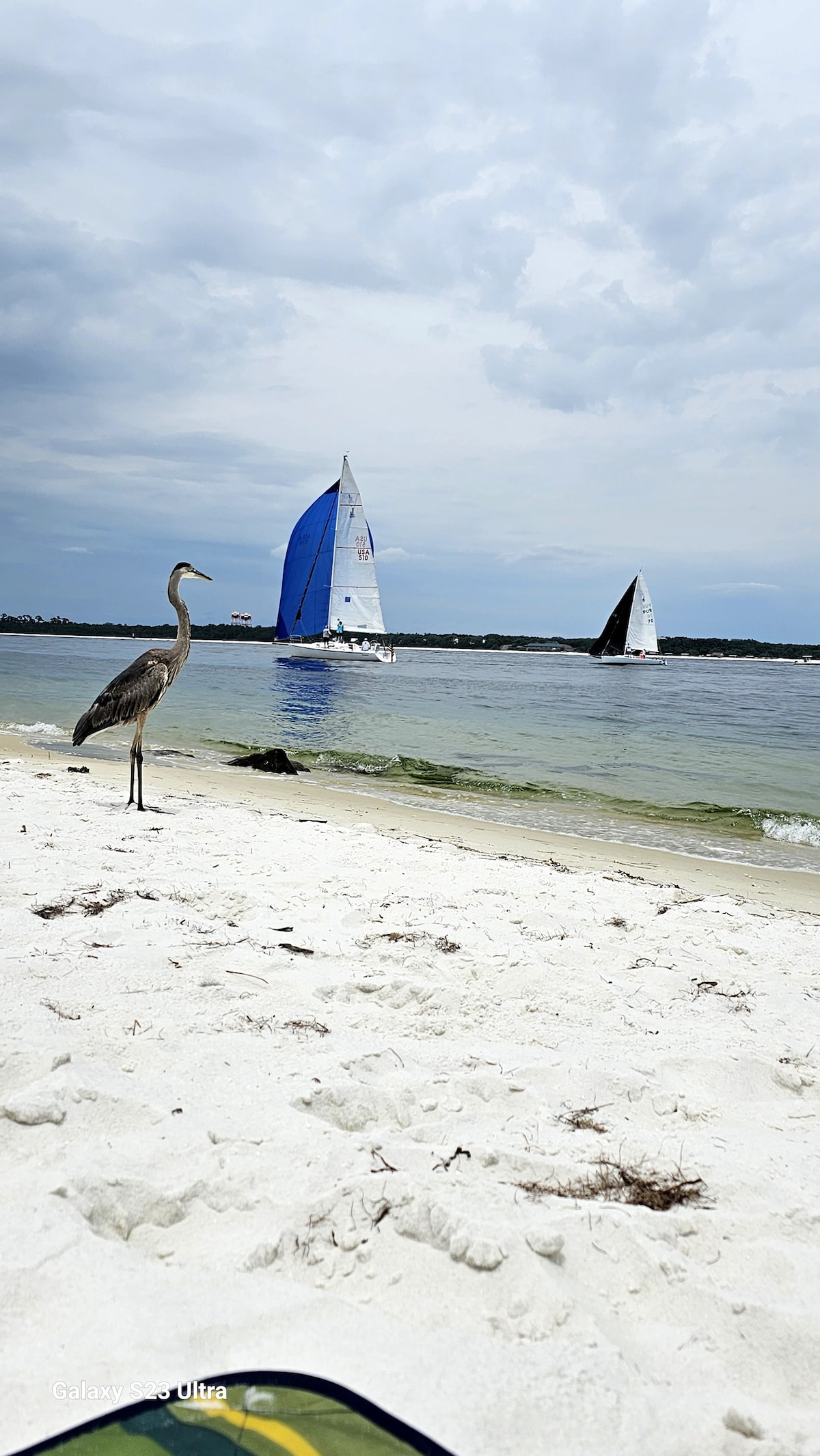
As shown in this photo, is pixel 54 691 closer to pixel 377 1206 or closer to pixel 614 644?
pixel 377 1206

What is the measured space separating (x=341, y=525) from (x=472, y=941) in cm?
4623

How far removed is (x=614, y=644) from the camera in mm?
65938

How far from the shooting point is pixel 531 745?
17.4 m

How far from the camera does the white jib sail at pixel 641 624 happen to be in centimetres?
6228

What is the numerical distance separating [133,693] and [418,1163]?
24.3 feet

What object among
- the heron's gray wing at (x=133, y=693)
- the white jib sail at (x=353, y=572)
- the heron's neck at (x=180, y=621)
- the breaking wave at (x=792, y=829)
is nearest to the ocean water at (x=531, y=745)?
the breaking wave at (x=792, y=829)

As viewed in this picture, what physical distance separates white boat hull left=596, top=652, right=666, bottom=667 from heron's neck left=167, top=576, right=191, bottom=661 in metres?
59.9

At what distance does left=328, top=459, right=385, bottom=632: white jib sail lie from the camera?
4812 centimetres

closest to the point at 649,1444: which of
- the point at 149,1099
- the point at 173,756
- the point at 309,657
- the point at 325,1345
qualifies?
the point at 325,1345

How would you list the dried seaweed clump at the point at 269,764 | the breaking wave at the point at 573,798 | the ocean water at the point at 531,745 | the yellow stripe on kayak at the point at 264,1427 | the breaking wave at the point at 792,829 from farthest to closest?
the dried seaweed clump at the point at 269,764 → the ocean water at the point at 531,745 → the breaking wave at the point at 573,798 → the breaking wave at the point at 792,829 → the yellow stripe on kayak at the point at 264,1427

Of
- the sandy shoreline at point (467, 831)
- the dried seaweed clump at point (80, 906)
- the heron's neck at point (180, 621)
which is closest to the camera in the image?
the dried seaweed clump at point (80, 906)

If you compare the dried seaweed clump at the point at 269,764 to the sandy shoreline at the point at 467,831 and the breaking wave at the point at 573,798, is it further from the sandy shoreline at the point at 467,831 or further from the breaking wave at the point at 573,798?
the breaking wave at the point at 573,798

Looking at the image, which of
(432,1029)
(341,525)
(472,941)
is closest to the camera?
(432,1029)

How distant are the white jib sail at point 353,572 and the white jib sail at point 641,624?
2339 centimetres
